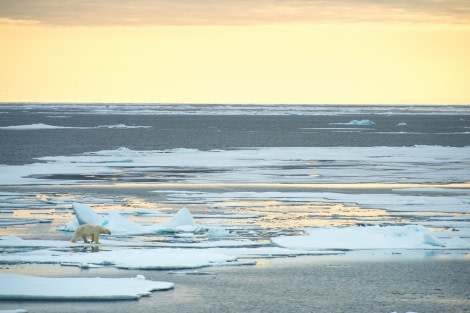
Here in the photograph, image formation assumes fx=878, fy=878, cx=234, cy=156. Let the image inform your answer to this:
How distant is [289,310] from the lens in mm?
10680

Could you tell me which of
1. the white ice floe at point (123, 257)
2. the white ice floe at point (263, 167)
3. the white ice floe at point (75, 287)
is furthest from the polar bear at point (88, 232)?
the white ice floe at point (263, 167)

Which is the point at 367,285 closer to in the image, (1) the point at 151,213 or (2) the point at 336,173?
(1) the point at 151,213

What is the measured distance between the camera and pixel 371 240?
1514 centimetres

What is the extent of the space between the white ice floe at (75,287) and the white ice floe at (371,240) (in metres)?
3.65

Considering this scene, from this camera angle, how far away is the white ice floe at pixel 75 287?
11.0m

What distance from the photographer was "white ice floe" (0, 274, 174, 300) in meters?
11.0

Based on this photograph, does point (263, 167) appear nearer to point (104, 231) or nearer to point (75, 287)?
point (104, 231)

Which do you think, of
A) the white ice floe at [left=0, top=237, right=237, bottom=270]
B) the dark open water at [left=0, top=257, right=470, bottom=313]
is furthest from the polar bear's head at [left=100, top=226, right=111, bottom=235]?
the dark open water at [left=0, top=257, right=470, bottom=313]

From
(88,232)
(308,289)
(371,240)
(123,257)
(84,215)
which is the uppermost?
(84,215)

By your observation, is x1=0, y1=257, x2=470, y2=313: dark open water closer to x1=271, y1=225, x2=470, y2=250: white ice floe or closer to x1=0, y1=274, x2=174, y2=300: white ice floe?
x1=0, y1=274, x2=174, y2=300: white ice floe

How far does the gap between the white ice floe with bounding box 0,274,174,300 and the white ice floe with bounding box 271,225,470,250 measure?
12.0ft

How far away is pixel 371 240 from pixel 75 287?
576cm

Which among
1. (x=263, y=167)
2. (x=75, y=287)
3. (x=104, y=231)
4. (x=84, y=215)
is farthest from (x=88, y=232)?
(x=263, y=167)

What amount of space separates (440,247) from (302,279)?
3.41m
